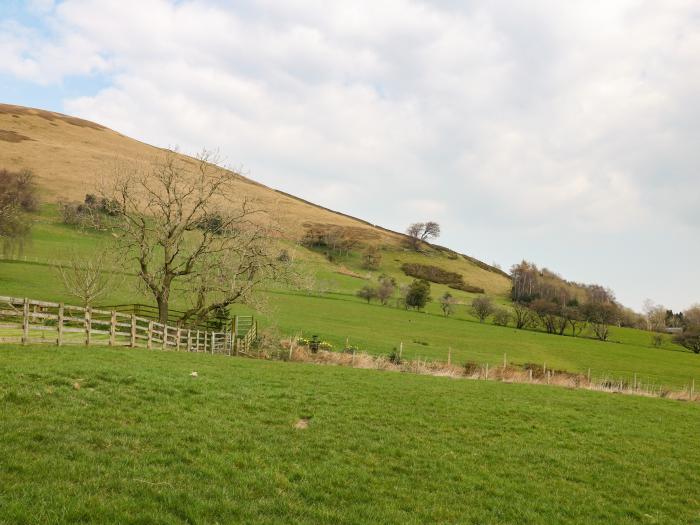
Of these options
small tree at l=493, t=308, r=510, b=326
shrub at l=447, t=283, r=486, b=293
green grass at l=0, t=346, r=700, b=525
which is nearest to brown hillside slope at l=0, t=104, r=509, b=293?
shrub at l=447, t=283, r=486, b=293

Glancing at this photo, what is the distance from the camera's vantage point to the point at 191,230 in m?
34.7

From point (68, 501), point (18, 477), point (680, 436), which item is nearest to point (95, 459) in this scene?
A: point (18, 477)

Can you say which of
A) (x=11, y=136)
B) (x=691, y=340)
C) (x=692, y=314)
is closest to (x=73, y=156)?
(x=11, y=136)

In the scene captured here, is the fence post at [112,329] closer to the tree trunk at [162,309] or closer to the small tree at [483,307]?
the tree trunk at [162,309]

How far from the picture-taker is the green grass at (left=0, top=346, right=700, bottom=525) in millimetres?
7145

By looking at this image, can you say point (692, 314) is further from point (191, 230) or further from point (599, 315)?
point (191, 230)

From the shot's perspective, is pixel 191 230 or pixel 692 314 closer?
pixel 191 230

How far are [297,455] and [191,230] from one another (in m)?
27.3

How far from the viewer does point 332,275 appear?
369ft

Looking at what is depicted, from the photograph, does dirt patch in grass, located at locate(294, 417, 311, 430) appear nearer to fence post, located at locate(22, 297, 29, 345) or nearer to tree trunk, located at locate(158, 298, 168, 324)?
fence post, located at locate(22, 297, 29, 345)

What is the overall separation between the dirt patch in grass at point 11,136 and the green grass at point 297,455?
135453 mm

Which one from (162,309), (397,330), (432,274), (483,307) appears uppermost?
(432,274)

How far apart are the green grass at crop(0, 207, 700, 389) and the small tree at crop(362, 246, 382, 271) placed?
3508cm

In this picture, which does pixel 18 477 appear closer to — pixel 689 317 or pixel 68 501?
pixel 68 501
